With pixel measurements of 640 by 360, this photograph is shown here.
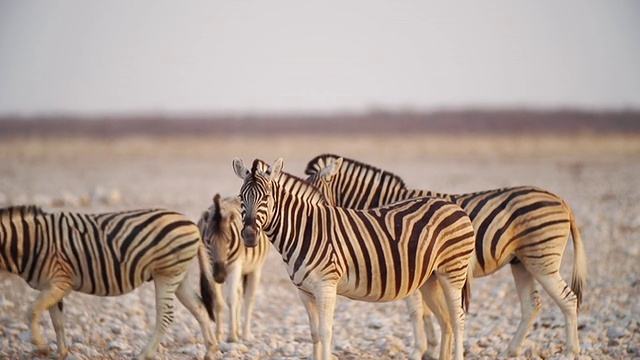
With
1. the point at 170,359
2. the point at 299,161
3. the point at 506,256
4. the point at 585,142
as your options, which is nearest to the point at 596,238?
the point at 506,256

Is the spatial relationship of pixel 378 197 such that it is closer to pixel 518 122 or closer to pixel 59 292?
pixel 59 292

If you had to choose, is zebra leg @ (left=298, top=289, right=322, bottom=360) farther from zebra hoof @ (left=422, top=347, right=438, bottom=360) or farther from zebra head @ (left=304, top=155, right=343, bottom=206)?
zebra hoof @ (left=422, top=347, right=438, bottom=360)

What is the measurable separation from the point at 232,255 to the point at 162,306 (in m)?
1.28

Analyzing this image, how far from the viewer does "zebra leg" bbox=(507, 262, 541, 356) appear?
31.0 ft

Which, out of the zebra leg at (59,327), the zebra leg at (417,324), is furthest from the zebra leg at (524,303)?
the zebra leg at (59,327)

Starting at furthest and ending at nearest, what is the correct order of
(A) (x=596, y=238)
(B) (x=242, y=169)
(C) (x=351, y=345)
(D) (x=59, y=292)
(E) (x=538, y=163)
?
(E) (x=538, y=163)
(A) (x=596, y=238)
(C) (x=351, y=345)
(D) (x=59, y=292)
(B) (x=242, y=169)

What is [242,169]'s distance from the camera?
7.70 metres

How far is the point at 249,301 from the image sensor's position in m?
10.6

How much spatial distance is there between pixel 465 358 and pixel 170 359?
3.27 metres

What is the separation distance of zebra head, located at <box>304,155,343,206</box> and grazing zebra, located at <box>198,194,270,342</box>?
3.47 ft

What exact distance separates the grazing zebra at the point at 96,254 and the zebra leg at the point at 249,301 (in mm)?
1619

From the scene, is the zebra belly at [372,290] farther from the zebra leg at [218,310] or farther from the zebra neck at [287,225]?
the zebra leg at [218,310]

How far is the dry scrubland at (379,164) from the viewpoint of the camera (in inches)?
389

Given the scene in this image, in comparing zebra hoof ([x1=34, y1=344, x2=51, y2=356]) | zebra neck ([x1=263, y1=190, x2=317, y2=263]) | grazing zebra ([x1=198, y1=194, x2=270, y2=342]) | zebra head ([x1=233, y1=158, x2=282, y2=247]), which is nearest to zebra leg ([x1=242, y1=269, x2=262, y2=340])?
grazing zebra ([x1=198, y1=194, x2=270, y2=342])
